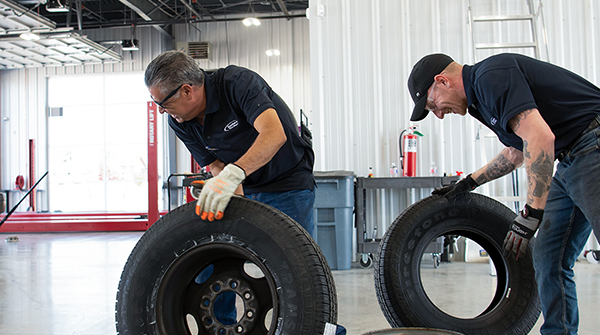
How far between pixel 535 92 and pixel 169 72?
135 cm

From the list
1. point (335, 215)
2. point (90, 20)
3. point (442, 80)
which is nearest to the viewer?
point (442, 80)

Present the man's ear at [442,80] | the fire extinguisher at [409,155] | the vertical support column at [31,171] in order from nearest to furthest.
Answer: the man's ear at [442,80]
the fire extinguisher at [409,155]
the vertical support column at [31,171]

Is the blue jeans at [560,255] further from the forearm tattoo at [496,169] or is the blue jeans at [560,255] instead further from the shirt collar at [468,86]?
the shirt collar at [468,86]

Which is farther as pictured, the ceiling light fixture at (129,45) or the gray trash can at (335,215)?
the ceiling light fixture at (129,45)

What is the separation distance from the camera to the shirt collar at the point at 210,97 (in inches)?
63.6

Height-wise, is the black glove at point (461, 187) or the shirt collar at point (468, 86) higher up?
the shirt collar at point (468, 86)

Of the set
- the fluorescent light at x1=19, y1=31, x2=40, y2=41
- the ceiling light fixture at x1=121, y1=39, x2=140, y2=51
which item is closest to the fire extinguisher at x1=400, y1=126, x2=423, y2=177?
the ceiling light fixture at x1=121, y1=39, x2=140, y2=51

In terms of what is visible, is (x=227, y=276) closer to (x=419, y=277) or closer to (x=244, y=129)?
(x=244, y=129)

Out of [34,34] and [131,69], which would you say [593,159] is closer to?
[34,34]

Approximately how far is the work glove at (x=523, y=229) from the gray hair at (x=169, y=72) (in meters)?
1.35

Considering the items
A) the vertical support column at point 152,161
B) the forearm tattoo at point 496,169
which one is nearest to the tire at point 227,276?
the forearm tattoo at point 496,169

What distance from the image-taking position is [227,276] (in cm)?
139

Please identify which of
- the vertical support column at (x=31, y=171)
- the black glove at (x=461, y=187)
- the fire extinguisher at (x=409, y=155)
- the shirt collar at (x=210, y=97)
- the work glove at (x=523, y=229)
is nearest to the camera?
the work glove at (x=523, y=229)

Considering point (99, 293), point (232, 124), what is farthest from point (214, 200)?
point (99, 293)
